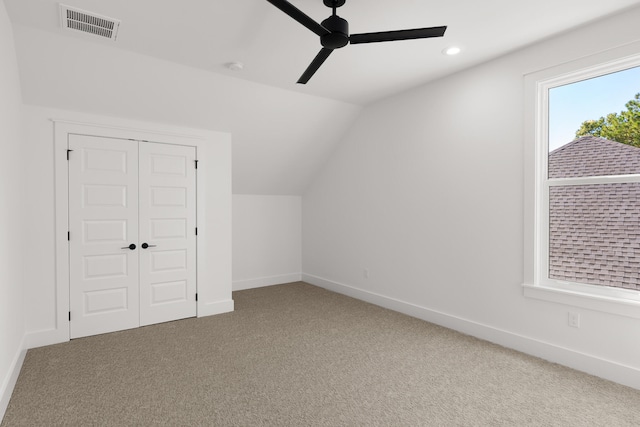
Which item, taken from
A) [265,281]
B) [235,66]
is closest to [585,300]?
[235,66]

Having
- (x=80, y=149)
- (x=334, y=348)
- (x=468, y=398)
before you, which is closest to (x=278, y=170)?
(x=80, y=149)

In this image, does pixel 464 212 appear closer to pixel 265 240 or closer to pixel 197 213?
pixel 197 213

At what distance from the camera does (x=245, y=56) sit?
10.8 ft

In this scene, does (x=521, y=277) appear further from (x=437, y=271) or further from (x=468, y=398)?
(x=468, y=398)

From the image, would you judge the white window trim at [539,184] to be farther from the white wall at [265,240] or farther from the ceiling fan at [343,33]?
the white wall at [265,240]

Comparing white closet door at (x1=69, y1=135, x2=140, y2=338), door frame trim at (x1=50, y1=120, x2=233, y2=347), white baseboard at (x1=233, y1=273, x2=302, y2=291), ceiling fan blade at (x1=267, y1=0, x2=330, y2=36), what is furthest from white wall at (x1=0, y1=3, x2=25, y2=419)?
white baseboard at (x1=233, y1=273, x2=302, y2=291)

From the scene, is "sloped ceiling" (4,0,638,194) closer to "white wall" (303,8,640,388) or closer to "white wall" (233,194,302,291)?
"white wall" (303,8,640,388)

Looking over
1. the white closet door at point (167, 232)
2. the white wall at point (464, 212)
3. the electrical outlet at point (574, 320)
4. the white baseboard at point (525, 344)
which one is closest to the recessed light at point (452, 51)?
the white wall at point (464, 212)

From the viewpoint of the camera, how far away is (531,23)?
107 inches

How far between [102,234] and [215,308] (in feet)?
4.99

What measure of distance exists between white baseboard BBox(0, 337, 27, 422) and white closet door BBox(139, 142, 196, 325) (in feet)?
3.47

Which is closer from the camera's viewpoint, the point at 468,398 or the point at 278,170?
the point at 468,398

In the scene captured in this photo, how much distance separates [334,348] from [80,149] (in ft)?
10.5

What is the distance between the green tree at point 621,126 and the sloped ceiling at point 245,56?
A: 76cm
